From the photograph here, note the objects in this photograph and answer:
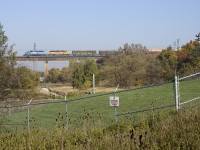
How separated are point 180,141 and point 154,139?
18.1 inches

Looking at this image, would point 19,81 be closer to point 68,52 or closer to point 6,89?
point 6,89

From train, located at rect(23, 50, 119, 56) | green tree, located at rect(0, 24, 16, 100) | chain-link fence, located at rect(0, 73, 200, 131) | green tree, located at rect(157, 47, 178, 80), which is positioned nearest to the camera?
chain-link fence, located at rect(0, 73, 200, 131)

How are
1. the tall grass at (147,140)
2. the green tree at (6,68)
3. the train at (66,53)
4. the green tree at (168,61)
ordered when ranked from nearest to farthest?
the tall grass at (147,140)
the green tree at (6,68)
the green tree at (168,61)
the train at (66,53)

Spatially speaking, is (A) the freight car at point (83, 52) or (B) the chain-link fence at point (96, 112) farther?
(A) the freight car at point (83, 52)

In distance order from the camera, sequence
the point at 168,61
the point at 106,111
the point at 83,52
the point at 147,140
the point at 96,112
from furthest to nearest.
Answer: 1. the point at 83,52
2. the point at 168,61
3. the point at 106,111
4. the point at 96,112
5. the point at 147,140

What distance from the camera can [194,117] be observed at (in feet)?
24.5

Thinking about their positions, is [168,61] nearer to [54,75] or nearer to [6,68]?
[54,75]

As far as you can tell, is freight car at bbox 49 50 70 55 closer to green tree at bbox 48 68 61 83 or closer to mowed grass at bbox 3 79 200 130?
green tree at bbox 48 68 61 83

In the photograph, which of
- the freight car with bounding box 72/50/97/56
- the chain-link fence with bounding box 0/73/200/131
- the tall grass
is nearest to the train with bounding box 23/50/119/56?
the freight car with bounding box 72/50/97/56

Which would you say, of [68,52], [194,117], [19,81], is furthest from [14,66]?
[68,52]

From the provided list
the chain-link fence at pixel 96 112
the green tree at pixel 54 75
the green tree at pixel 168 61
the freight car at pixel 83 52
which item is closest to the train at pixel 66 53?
the freight car at pixel 83 52

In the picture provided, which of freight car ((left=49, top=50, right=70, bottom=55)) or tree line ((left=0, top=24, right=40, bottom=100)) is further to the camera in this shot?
freight car ((left=49, top=50, right=70, bottom=55))

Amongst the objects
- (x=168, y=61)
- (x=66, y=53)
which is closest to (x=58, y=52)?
(x=66, y=53)

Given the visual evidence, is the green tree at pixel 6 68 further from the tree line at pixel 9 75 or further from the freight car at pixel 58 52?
the freight car at pixel 58 52
